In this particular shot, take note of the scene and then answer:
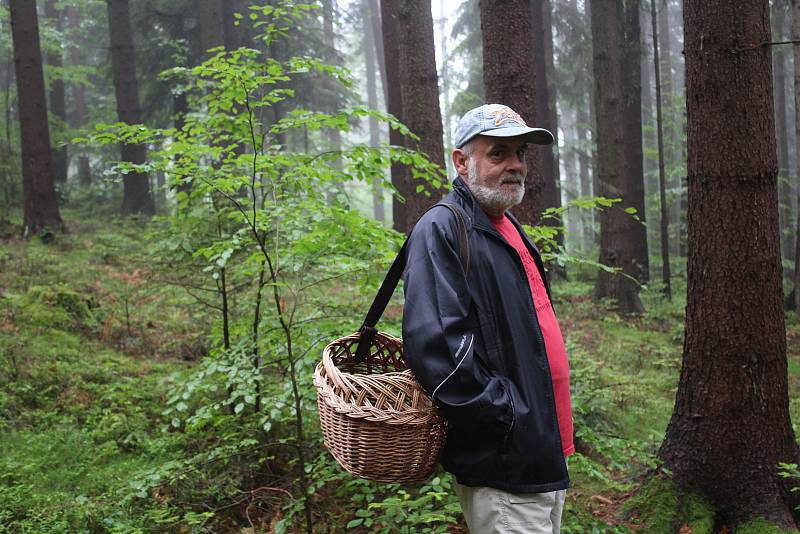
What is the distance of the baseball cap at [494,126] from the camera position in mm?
2646

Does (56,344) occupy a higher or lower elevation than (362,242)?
lower

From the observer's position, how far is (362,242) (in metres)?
4.29

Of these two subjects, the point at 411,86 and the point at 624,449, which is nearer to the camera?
the point at 624,449

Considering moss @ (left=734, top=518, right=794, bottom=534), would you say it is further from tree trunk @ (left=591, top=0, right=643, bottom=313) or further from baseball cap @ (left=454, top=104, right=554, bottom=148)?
tree trunk @ (left=591, top=0, right=643, bottom=313)

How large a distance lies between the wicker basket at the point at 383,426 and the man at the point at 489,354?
0.10 meters

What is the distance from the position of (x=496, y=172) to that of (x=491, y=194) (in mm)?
97

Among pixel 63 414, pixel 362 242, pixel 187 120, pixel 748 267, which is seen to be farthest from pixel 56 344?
pixel 748 267

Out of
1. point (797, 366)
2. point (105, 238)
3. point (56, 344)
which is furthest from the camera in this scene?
point (105, 238)

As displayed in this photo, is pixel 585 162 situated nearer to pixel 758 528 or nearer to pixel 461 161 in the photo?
pixel 758 528

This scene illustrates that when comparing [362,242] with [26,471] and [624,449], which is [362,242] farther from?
[26,471]

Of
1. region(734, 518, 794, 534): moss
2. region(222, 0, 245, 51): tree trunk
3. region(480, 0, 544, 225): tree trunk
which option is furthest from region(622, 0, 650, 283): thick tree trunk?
region(734, 518, 794, 534): moss

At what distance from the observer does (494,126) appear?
2.67m

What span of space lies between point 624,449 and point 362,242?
2235 millimetres

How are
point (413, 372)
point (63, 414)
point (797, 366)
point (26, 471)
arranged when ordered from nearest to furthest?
1. point (413, 372)
2. point (26, 471)
3. point (63, 414)
4. point (797, 366)
